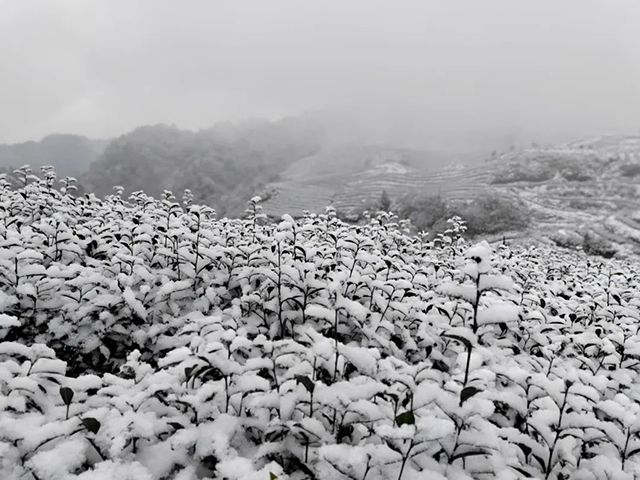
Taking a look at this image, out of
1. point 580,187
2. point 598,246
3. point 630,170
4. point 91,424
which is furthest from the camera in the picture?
point 630,170

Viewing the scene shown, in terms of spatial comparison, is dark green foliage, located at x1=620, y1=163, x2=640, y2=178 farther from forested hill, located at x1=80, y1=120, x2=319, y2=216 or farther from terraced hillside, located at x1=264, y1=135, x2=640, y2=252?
forested hill, located at x1=80, y1=120, x2=319, y2=216

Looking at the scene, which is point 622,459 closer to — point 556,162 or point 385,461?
point 385,461

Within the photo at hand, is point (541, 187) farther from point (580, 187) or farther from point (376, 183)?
point (376, 183)

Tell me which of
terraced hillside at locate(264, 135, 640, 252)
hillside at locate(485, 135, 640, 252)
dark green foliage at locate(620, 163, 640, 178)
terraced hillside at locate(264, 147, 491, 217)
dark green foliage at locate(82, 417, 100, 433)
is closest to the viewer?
dark green foliage at locate(82, 417, 100, 433)

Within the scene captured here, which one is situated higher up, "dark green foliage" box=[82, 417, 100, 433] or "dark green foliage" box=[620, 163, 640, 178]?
"dark green foliage" box=[82, 417, 100, 433]

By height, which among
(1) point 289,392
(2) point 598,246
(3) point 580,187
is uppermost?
(1) point 289,392

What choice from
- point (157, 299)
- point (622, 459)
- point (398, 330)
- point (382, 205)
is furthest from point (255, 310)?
point (382, 205)

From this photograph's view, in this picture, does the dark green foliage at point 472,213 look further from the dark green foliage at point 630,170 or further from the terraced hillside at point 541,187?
the dark green foliage at point 630,170

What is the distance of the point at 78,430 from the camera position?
1.78 m

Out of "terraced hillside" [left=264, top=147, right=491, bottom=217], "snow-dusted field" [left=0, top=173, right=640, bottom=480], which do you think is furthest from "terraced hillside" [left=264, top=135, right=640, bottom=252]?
"snow-dusted field" [left=0, top=173, right=640, bottom=480]

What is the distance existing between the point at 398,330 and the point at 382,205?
4201 centimetres

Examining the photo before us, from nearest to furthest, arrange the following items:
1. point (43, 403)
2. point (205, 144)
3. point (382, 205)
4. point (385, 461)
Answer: point (385, 461) < point (43, 403) < point (382, 205) < point (205, 144)

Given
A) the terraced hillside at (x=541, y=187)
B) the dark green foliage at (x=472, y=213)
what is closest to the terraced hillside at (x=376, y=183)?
the terraced hillside at (x=541, y=187)

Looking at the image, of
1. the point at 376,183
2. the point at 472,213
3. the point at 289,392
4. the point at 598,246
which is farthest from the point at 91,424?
the point at 376,183
